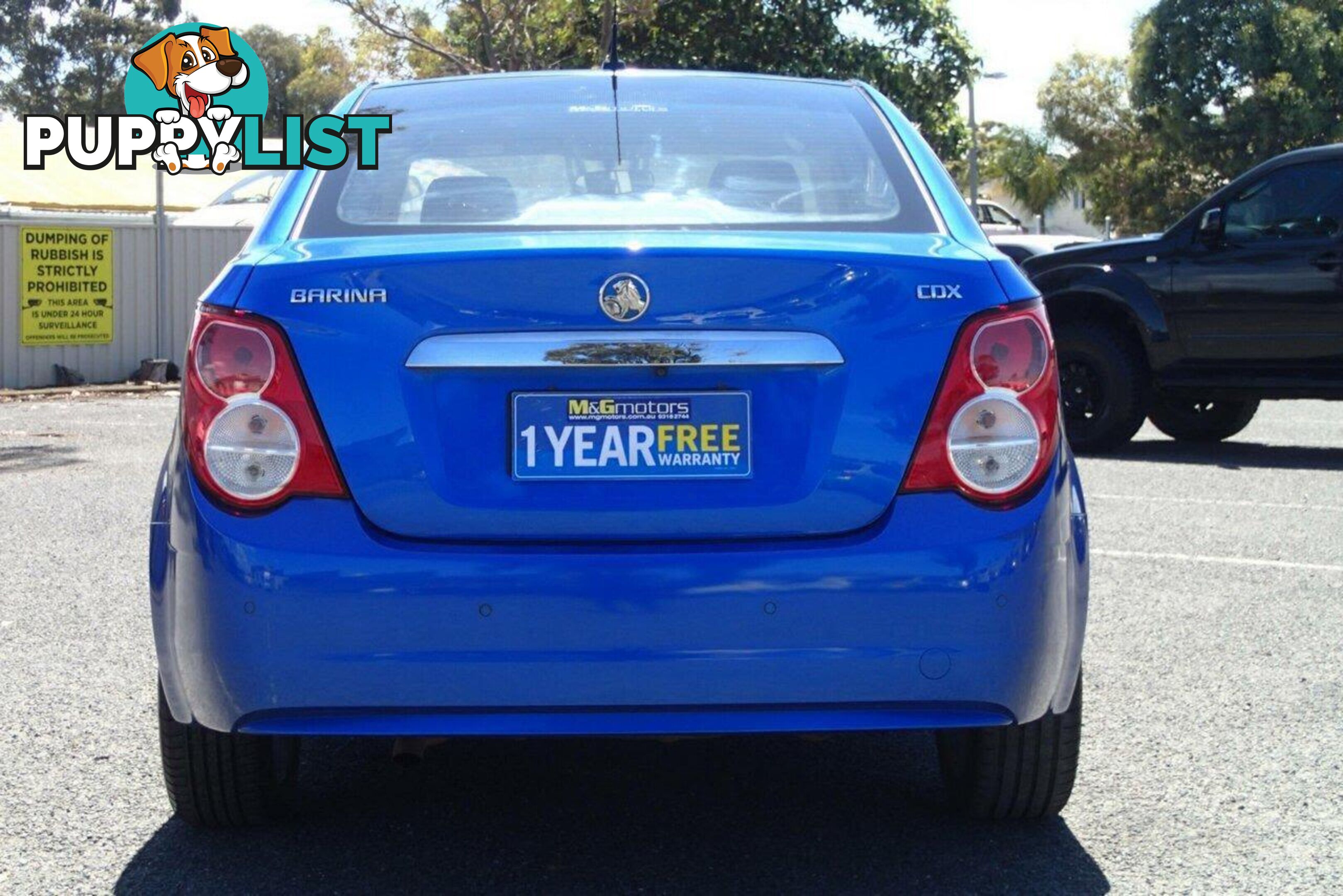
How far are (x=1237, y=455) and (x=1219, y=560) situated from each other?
4.54m

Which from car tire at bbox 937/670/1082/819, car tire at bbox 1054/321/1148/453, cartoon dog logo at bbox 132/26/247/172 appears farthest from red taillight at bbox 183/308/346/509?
cartoon dog logo at bbox 132/26/247/172

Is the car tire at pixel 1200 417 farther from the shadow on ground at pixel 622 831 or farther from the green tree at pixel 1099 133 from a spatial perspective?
the green tree at pixel 1099 133

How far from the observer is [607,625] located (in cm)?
292

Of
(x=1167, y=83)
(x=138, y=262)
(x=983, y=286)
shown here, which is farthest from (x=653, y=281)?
(x=1167, y=83)

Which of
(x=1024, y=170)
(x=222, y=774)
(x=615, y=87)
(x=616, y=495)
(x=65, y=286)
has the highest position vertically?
(x=1024, y=170)

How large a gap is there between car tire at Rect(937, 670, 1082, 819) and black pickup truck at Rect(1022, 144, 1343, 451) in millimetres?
7577

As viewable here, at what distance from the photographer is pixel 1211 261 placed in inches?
429

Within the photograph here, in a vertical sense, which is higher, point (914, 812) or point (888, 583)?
point (888, 583)

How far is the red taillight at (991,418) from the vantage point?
118 inches

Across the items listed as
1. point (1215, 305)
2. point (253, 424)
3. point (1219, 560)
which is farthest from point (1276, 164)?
point (253, 424)

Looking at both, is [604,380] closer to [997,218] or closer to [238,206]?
[238,206]

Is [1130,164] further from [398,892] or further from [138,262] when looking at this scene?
[398,892]

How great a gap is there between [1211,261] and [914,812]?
790 cm

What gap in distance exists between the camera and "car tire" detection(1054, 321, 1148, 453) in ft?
36.6
